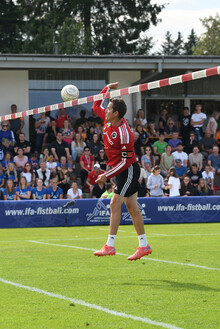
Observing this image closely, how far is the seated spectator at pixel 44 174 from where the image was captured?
2033 centimetres

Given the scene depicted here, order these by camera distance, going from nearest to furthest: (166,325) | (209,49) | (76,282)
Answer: (166,325), (76,282), (209,49)

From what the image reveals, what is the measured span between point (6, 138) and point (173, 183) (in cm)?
583

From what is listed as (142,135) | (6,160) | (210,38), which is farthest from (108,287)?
(210,38)

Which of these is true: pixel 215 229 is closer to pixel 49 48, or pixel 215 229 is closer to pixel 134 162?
pixel 134 162

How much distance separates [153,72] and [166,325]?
1997 cm

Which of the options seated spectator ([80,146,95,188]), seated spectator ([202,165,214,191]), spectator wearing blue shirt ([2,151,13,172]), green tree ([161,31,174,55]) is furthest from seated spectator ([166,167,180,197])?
green tree ([161,31,174,55])

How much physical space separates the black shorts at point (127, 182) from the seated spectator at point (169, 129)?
15.9 metres

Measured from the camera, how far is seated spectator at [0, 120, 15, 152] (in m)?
21.6

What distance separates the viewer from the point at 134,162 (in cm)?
831

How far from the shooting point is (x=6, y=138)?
21.7 metres

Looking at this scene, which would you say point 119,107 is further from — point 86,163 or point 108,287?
point 86,163

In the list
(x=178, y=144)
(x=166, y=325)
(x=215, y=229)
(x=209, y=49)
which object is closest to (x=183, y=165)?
(x=178, y=144)

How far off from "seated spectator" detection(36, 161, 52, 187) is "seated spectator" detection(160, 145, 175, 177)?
155 inches

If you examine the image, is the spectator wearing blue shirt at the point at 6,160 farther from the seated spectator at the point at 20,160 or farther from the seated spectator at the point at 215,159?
the seated spectator at the point at 215,159
